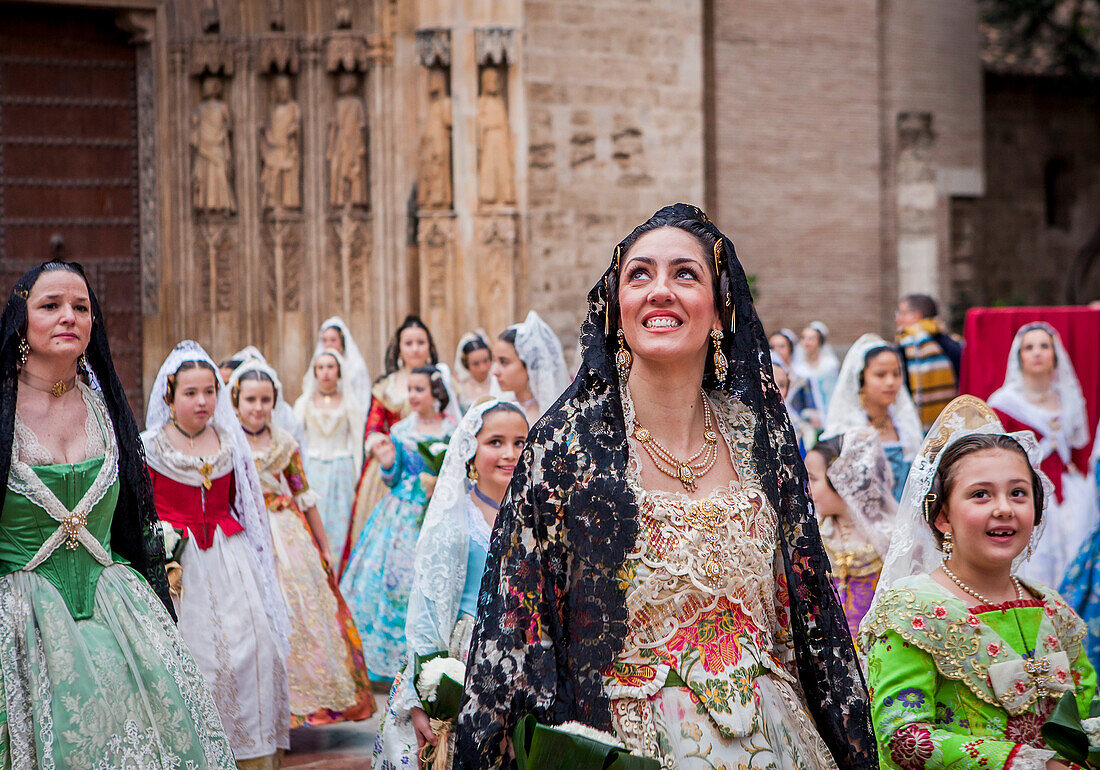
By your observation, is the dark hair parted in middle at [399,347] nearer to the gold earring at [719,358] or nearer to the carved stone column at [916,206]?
the gold earring at [719,358]

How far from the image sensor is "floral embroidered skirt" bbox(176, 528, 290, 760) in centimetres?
559

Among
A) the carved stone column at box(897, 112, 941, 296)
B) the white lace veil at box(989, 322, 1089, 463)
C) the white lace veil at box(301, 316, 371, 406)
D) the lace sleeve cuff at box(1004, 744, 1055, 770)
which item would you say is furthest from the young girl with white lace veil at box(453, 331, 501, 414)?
the carved stone column at box(897, 112, 941, 296)

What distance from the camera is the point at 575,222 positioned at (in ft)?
46.1

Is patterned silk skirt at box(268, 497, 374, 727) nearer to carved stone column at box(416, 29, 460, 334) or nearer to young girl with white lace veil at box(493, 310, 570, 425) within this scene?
young girl with white lace veil at box(493, 310, 570, 425)

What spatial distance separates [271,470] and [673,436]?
15.1 ft

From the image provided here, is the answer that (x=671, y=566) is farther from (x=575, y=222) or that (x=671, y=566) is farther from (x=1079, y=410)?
(x=575, y=222)

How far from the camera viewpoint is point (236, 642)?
18.7 feet

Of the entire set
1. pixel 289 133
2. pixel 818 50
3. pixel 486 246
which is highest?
pixel 818 50

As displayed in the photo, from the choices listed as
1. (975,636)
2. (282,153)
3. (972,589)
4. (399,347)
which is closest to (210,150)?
(282,153)

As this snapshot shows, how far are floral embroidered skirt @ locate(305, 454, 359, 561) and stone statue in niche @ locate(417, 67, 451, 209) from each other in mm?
4007

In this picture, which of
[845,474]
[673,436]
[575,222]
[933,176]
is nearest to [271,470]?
[845,474]

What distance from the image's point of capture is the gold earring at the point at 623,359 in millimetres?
2889

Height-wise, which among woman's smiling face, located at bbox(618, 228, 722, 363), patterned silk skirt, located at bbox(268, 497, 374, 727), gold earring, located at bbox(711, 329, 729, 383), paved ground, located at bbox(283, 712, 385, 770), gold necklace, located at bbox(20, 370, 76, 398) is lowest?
paved ground, located at bbox(283, 712, 385, 770)

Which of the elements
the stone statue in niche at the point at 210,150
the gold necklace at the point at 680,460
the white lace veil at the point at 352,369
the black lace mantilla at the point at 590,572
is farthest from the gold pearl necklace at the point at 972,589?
the stone statue in niche at the point at 210,150
